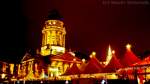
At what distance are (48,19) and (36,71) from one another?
47.4 ft

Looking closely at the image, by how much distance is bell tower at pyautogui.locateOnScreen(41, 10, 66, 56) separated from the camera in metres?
66.8

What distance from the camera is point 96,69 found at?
3189 centimetres

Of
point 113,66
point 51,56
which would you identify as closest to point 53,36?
point 51,56

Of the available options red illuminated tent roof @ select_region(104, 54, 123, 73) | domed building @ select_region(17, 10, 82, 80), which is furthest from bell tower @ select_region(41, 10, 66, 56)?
red illuminated tent roof @ select_region(104, 54, 123, 73)

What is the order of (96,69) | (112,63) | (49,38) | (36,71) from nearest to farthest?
(112,63), (96,69), (36,71), (49,38)

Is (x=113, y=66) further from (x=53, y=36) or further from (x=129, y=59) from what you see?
(x=53, y=36)

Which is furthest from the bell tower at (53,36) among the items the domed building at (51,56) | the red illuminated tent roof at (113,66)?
the red illuminated tent roof at (113,66)

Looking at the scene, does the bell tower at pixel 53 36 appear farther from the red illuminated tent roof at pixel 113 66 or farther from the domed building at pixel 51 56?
the red illuminated tent roof at pixel 113 66

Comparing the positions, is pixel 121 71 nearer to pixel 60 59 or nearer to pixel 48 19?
pixel 60 59

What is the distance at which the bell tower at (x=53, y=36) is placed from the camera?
66.8m

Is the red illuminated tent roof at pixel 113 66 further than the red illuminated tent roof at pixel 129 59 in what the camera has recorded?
Yes

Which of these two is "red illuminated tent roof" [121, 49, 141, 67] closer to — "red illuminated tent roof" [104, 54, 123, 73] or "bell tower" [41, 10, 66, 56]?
"red illuminated tent roof" [104, 54, 123, 73]

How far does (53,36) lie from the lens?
68062mm

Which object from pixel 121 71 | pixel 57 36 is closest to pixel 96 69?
pixel 121 71
